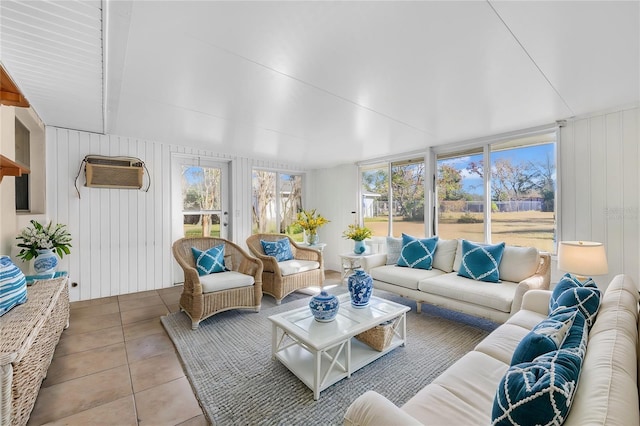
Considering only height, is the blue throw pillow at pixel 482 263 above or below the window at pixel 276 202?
below

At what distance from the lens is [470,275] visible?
3.03m

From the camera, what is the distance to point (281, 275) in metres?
3.58

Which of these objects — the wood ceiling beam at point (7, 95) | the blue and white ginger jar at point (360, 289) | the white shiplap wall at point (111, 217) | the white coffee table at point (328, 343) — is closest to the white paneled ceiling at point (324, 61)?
the wood ceiling beam at point (7, 95)

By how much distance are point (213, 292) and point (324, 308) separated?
1.42m

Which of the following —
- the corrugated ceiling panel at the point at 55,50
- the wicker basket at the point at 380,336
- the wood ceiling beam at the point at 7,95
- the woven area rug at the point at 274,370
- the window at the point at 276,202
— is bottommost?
the woven area rug at the point at 274,370

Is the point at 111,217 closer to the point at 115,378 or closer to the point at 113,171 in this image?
the point at 113,171

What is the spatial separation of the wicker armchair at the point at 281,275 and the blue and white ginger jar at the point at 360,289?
4.56 ft

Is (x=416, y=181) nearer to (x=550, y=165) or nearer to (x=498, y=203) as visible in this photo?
(x=498, y=203)

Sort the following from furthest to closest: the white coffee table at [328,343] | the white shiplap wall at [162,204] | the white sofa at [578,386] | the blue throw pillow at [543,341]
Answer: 1. the white shiplap wall at [162,204]
2. the white coffee table at [328,343]
3. the blue throw pillow at [543,341]
4. the white sofa at [578,386]

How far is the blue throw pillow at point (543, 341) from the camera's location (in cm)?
102

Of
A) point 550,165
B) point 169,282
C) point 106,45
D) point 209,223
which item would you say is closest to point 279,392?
point 106,45

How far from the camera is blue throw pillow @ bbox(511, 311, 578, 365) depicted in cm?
102

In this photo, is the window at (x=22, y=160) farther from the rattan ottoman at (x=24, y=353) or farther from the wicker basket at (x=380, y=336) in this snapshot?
the wicker basket at (x=380, y=336)

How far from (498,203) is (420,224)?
3.67 feet
